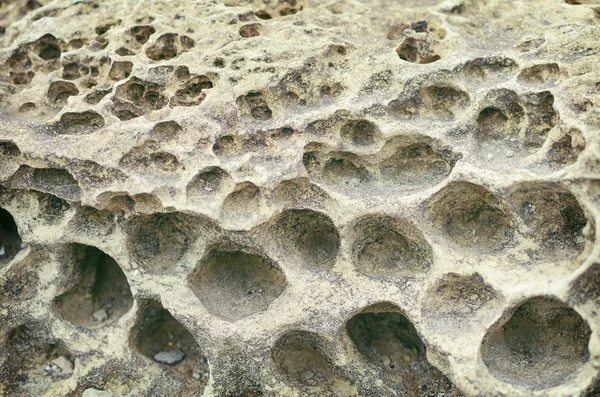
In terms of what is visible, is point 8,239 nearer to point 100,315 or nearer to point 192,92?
point 100,315

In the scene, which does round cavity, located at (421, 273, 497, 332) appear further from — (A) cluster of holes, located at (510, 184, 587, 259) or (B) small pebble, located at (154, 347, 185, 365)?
(B) small pebble, located at (154, 347, 185, 365)

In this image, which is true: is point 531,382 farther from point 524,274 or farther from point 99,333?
point 99,333

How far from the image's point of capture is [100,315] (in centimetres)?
338

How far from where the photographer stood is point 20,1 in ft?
12.6

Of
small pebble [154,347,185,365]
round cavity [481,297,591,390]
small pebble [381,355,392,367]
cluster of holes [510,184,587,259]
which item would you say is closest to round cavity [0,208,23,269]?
small pebble [154,347,185,365]

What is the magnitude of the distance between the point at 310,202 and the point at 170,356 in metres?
1.28

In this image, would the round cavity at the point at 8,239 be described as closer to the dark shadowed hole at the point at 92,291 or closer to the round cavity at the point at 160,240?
the dark shadowed hole at the point at 92,291

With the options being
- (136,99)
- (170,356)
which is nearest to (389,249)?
(170,356)

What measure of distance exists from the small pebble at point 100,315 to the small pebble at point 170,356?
0.37 meters

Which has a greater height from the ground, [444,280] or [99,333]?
[444,280]

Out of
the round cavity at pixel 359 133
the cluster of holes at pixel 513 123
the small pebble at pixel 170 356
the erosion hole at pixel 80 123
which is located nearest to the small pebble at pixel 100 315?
the small pebble at pixel 170 356

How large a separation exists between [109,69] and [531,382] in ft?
8.54

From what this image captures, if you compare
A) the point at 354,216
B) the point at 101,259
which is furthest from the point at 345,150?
the point at 101,259

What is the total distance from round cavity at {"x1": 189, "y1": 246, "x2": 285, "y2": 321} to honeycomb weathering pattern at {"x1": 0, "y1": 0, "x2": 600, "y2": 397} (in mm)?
12
